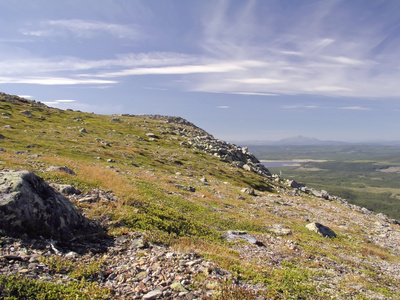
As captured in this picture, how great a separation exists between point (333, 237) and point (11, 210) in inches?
1124

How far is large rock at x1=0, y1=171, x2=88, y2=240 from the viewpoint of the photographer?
32.2ft

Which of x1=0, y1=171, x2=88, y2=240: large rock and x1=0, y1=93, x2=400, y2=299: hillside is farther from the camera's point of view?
x1=0, y1=171, x2=88, y2=240: large rock

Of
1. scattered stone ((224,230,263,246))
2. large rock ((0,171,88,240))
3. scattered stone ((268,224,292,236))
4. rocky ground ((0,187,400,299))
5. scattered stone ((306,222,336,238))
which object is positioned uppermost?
large rock ((0,171,88,240))

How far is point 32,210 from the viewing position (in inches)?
409

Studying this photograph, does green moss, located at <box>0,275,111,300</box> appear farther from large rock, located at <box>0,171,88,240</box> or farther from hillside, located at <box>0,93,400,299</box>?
large rock, located at <box>0,171,88,240</box>

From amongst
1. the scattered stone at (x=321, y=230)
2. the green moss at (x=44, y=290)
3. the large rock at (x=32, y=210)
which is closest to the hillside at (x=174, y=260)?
the green moss at (x=44, y=290)

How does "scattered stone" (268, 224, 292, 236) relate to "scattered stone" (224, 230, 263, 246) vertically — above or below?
below

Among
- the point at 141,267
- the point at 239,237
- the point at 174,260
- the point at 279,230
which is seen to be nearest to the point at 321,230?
the point at 279,230

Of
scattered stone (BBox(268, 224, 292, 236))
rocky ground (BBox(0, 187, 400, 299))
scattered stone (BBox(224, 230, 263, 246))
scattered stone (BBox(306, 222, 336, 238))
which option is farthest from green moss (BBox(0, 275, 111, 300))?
scattered stone (BBox(306, 222, 336, 238))

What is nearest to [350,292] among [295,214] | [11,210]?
[11,210]

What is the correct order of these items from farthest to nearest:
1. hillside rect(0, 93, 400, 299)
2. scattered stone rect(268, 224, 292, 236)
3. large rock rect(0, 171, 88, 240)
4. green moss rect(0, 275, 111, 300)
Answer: scattered stone rect(268, 224, 292, 236) → large rock rect(0, 171, 88, 240) → hillside rect(0, 93, 400, 299) → green moss rect(0, 275, 111, 300)

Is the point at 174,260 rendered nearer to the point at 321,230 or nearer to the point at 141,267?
the point at 141,267

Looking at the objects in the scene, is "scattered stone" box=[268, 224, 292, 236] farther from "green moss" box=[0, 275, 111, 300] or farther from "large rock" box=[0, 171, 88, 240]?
"green moss" box=[0, 275, 111, 300]

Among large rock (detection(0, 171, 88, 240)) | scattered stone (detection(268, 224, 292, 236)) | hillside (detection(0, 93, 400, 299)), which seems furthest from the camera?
scattered stone (detection(268, 224, 292, 236))
